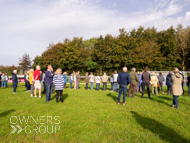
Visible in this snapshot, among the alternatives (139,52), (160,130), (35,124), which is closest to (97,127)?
(160,130)

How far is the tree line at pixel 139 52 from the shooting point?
3256 cm

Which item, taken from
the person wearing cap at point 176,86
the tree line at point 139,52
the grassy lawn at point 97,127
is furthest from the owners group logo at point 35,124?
the tree line at point 139,52

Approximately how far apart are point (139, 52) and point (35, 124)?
104 ft

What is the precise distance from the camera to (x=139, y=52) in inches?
1281

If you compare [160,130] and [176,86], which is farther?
[176,86]

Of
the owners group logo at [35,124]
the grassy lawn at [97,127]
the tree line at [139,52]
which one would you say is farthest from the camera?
the tree line at [139,52]

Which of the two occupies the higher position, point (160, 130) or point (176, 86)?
point (176, 86)

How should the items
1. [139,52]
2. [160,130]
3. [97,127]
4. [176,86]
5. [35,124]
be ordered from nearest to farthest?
1. [160,130]
2. [97,127]
3. [35,124]
4. [176,86]
5. [139,52]

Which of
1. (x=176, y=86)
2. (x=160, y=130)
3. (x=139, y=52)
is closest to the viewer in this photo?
(x=160, y=130)

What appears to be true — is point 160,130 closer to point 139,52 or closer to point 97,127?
point 97,127

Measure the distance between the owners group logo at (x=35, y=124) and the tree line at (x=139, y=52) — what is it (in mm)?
29182

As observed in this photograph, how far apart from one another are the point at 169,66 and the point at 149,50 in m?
7.70

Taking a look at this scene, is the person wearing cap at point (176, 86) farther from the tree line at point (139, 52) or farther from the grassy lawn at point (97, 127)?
the tree line at point (139, 52)

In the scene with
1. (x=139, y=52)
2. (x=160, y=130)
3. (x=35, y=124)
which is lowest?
(x=160, y=130)
